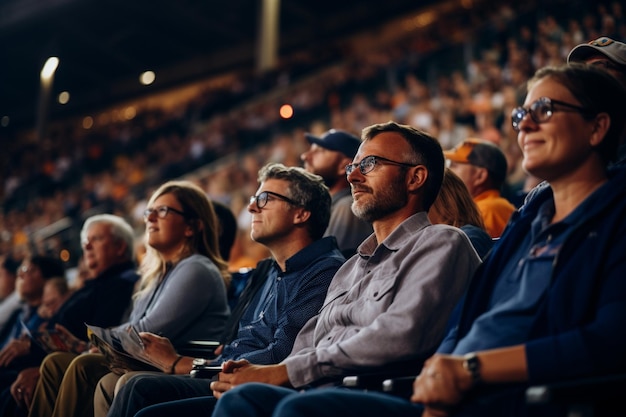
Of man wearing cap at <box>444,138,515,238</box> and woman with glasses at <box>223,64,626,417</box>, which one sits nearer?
woman with glasses at <box>223,64,626,417</box>

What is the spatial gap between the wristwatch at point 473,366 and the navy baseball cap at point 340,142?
2410mm

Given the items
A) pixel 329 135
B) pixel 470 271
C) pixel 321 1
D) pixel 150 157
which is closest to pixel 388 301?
pixel 470 271

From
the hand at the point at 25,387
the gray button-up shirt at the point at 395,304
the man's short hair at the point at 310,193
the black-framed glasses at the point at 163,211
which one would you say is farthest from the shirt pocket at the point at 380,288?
the hand at the point at 25,387

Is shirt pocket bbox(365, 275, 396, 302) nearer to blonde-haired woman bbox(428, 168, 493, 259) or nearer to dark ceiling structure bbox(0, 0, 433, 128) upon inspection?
blonde-haired woman bbox(428, 168, 493, 259)

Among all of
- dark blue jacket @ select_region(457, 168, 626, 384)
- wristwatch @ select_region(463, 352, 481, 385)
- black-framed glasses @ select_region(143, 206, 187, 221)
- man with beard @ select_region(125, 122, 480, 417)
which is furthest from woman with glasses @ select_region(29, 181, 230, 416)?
dark blue jacket @ select_region(457, 168, 626, 384)

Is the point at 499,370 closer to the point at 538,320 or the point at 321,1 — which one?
the point at 538,320

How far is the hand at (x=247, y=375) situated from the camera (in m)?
2.30

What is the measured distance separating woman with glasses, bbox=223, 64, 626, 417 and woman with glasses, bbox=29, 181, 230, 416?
1432 mm

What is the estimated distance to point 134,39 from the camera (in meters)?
21.4

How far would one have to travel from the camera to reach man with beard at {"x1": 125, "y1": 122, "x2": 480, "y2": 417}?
6.82 ft

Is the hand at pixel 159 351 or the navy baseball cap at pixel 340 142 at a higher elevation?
the navy baseball cap at pixel 340 142

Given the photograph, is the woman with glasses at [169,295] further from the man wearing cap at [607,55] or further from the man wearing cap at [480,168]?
the man wearing cap at [607,55]

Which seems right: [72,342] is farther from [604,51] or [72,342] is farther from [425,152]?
[604,51]

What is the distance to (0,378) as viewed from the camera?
13.7ft
